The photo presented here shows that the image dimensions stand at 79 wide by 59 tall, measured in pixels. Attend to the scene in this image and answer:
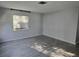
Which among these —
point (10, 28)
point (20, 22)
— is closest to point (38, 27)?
point (20, 22)

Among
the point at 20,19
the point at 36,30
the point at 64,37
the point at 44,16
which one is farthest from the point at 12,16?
the point at 64,37

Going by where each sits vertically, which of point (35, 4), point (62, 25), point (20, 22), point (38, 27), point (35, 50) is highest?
point (35, 4)

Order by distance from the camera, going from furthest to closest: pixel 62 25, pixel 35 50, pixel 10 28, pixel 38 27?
pixel 38 27 < pixel 62 25 < pixel 10 28 < pixel 35 50

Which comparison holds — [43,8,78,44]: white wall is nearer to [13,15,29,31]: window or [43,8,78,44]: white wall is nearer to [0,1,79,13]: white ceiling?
[0,1,79,13]: white ceiling

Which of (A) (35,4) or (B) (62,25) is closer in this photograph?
(A) (35,4)

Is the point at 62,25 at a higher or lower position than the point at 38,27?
higher

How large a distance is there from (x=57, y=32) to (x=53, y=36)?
463 millimetres

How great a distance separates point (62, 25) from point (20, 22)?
2.66 meters

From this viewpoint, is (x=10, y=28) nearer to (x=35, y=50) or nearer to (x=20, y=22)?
(x=20, y=22)

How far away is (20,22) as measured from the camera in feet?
16.6

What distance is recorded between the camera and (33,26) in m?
5.93

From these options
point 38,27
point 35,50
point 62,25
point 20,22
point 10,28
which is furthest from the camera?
point 38,27

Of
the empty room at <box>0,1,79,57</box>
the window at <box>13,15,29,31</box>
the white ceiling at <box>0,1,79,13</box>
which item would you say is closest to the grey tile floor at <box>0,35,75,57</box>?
the empty room at <box>0,1,79,57</box>

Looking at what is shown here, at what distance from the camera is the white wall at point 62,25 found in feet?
14.1
